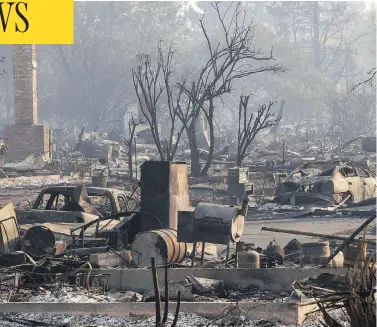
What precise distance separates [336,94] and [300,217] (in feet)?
177

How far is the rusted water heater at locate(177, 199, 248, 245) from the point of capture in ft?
41.1

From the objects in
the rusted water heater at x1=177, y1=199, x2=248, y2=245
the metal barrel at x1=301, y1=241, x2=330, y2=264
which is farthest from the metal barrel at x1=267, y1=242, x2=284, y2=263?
the rusted water heater at x1=177, y1=199, x2=248, y2=245

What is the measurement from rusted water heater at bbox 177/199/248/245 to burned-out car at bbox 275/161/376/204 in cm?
938

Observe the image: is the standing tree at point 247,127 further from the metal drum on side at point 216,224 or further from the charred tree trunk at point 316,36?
the charred tree trunk at point 316,36

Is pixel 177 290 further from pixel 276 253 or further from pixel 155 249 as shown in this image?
pixel 276 253

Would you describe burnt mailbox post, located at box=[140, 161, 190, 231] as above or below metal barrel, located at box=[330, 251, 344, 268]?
above

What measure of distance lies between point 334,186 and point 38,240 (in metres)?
10.3

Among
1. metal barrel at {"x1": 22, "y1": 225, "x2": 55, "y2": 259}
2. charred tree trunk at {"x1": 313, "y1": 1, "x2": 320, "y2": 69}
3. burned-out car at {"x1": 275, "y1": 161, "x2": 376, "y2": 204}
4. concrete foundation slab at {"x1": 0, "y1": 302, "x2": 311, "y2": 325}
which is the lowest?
concrete foundation slab at {"x1": 0, "y1": 302, "x2": 311, "y2": 325}

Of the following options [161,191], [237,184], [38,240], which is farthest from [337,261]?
[237,184]

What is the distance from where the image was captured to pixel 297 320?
9203mm

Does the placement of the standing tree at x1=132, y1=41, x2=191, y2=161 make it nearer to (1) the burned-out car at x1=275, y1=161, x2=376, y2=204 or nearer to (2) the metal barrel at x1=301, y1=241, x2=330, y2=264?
(1) the burned-out car at x1=275, y1=161, x2=376, y2=204

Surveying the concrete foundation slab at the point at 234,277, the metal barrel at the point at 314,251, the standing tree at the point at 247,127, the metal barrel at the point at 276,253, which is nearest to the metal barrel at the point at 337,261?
the metal barrel at the point at 314,251

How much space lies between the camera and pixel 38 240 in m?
13.3

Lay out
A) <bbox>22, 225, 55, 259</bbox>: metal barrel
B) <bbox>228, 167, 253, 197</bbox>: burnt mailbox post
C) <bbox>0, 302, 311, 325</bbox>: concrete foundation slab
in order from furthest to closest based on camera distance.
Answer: <bbox>228, 167, 253, 197</bbox>: burnt mailbox post → <bbox>22, 225, 55, 259</bbox>: metal barrel → <bbox>0, 302, 311, 325</bbox>: concrete foundation slab
